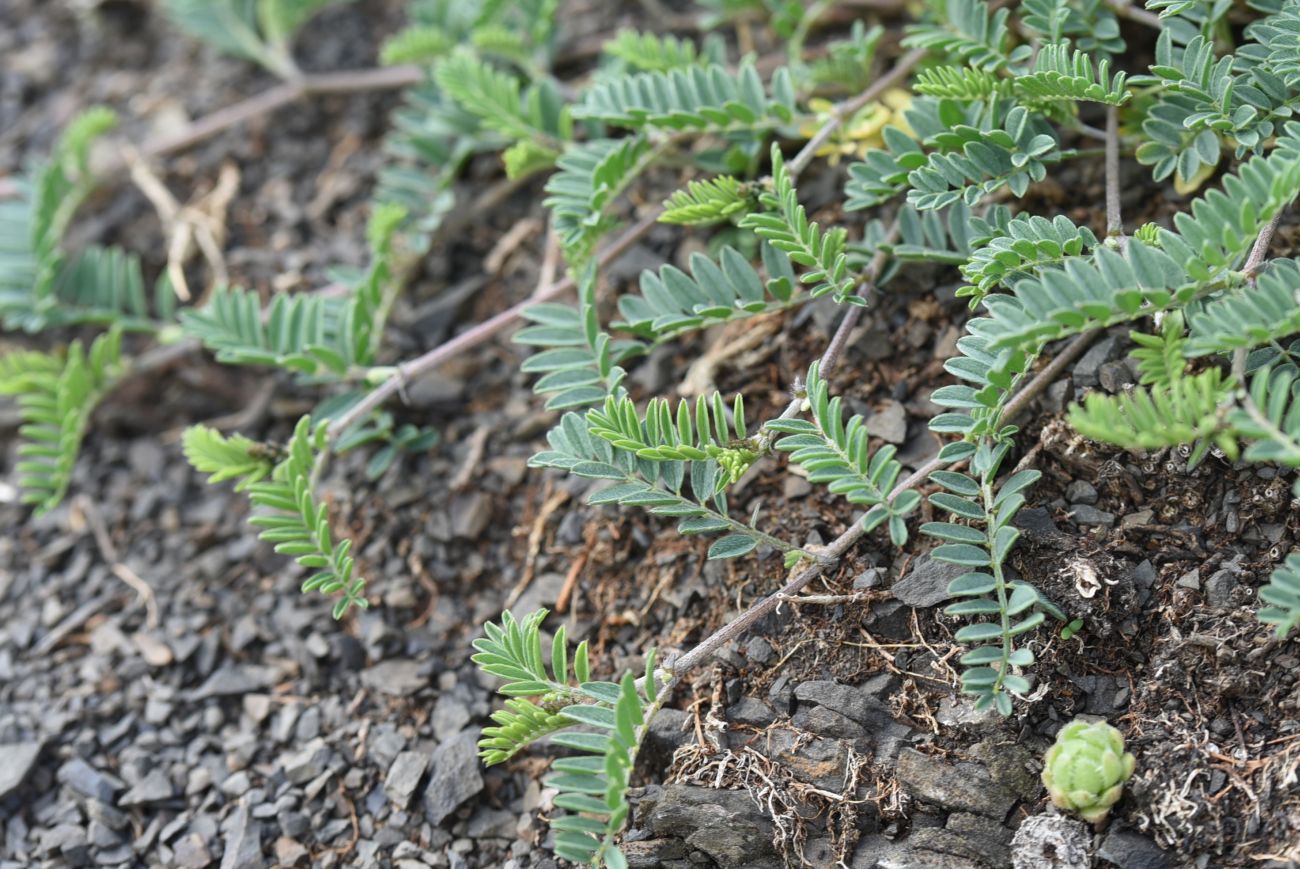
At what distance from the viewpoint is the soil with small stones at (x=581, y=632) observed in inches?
63.1

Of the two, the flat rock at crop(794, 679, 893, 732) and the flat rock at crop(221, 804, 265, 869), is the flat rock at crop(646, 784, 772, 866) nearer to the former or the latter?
the flat rock at crop(794, 679, 893, 732)

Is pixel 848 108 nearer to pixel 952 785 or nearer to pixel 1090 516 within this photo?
pixel 1090 516

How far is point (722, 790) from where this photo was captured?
5.51 feet

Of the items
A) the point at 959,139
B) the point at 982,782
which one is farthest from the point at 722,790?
the point at 959,139

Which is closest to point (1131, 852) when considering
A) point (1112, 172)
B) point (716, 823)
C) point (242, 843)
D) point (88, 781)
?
point (716, 823)

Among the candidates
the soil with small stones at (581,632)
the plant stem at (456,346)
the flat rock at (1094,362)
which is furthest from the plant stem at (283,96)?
the flat rock at (1094,362)

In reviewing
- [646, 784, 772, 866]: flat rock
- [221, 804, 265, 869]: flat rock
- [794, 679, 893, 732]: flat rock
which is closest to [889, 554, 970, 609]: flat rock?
[794, 679, 893, 732]: flat rock

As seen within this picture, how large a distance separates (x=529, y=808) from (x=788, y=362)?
0.84m

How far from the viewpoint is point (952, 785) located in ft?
5.26

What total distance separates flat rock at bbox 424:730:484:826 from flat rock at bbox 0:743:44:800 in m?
0.70

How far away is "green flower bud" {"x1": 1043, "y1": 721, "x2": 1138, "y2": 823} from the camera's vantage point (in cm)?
150

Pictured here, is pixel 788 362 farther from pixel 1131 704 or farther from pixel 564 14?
pixel 564 14

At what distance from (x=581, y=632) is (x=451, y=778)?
12.1 inches

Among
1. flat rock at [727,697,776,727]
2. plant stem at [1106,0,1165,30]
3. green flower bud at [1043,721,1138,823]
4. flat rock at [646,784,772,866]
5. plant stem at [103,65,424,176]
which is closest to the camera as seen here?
green flower bud at [1043,721,1138,823]
